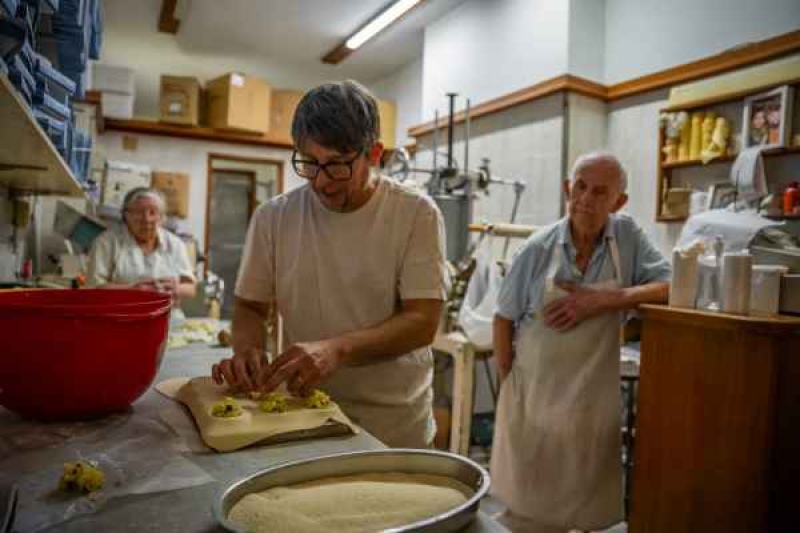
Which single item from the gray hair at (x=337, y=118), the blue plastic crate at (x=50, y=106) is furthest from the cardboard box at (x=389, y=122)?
the gray hair at (x=337, y=118)

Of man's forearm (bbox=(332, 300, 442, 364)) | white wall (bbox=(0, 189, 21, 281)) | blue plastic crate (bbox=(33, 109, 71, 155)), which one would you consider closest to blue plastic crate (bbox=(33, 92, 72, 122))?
blue plastic crate (bbox=(33, 109, 71, 155))

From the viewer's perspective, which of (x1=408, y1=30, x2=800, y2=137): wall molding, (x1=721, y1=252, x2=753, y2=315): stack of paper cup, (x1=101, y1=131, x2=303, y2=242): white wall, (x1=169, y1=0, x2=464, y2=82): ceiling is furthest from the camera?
(x1=101, y1=131, x2=303, y2=242): white wall

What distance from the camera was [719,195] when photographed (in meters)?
3.07

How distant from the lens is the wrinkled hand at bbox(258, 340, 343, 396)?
1.11m

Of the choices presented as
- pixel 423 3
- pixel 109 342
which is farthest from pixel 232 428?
pixel 423 3

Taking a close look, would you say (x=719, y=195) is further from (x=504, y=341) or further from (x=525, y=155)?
(x=504, y=341)

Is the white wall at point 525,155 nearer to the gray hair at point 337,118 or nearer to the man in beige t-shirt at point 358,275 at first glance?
the man in beige t-shirt at point 358,275

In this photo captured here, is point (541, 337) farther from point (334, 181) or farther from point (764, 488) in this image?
point (334, 181)

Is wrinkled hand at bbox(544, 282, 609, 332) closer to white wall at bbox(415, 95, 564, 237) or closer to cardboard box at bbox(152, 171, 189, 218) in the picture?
white wall at bbox(415, 95, 564, 237)

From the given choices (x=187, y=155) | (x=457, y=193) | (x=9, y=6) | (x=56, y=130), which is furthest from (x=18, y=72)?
(x=187, y=155)

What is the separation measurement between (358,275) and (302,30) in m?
4.52

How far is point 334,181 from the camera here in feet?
4.42

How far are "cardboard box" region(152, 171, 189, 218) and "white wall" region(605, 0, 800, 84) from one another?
184 inches

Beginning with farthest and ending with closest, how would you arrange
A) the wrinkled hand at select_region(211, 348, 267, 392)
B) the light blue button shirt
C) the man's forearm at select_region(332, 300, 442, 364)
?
1. the light blue button shirt
2. the man's forearm at select_region(332, 300, 442, 364)
3. the wrinkled hand at select_region(211, 348, 267, 392)
